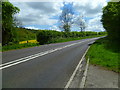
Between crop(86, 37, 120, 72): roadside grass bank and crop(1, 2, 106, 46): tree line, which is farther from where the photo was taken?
crop(1, 2, 106, 46): tree line

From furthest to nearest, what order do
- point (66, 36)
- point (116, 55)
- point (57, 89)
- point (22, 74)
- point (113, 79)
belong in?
point (66, 36)
point (116, 55)
point (22, 74)
point (113, 79)
point (57, 89)

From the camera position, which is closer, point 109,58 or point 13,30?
point 109,58

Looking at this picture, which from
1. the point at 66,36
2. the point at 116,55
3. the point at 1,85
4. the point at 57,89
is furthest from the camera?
the point at 66,36

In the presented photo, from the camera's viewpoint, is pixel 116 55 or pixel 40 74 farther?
pixel 116 55

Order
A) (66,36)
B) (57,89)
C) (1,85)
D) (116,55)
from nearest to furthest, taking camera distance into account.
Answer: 1. (57,89)
2. (1,85)
3. (116,55)
4. (66,36)

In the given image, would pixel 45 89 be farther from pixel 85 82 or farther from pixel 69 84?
pixel 85 82

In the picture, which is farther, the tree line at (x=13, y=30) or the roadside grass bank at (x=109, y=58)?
the tree line at (x=13, y=30)

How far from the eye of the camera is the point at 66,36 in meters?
54.7

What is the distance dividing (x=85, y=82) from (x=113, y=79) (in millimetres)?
1280

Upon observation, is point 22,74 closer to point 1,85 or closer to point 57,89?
point 1,85

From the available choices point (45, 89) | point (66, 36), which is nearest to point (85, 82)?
point (45, 89)

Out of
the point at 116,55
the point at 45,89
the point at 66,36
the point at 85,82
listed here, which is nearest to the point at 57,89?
the point at 45,89

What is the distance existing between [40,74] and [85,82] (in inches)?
90.3

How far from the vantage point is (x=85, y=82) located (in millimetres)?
5438
